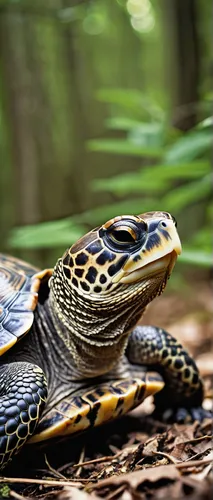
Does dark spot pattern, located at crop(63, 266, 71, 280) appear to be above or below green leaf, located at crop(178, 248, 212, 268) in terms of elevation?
above

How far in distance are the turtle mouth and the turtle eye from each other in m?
0.11

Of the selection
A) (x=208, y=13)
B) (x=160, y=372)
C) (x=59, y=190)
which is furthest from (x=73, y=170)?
(x=160, y=372)

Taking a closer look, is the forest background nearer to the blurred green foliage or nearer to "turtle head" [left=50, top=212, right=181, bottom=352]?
the blurred green foliage

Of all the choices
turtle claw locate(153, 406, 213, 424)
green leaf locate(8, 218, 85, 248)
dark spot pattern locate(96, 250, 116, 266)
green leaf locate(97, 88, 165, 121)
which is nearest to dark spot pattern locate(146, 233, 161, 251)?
dark spot pattern locate(96, 250, 116, 266)

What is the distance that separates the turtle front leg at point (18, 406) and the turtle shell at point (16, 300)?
0.13 meters

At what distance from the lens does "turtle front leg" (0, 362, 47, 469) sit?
1725 millimetres

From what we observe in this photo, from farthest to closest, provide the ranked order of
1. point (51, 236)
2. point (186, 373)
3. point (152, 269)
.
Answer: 1. point (51, 236)
2. point (186, 373)
3. point (152, 269)

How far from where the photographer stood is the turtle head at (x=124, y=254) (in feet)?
5.91

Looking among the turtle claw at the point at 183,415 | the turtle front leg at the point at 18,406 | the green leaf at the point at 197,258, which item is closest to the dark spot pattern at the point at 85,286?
the turtle front leg at the point at 18,406

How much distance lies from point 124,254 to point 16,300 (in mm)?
554

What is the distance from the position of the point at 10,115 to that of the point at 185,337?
165 inches

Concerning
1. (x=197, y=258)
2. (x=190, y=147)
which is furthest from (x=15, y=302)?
(x=190, y=147)

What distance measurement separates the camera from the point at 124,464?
172 cm

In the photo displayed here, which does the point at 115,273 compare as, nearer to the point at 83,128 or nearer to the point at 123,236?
the point at 123,236
